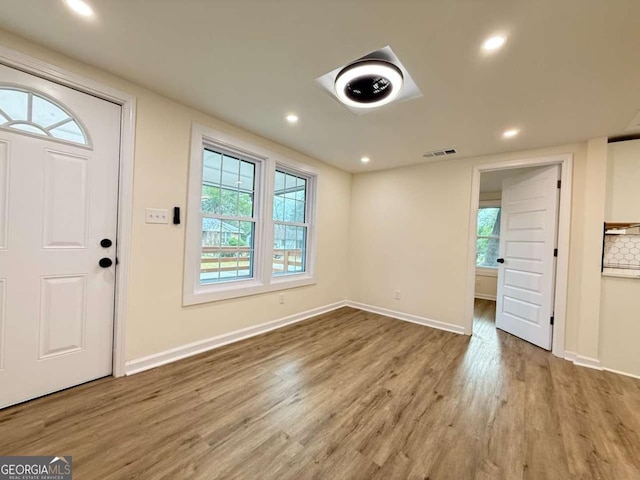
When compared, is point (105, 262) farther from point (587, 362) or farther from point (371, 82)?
point (587, 362)

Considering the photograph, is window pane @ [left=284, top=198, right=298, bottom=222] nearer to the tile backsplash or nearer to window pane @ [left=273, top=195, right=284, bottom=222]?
window pane @ [left=273, top=195, right=284, bottom=222]

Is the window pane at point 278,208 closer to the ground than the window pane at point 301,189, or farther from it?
closer to the ground

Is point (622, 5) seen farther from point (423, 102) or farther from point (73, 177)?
point (73, 177)

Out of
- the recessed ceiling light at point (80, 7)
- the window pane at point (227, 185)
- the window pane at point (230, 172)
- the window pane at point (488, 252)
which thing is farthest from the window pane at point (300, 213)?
the window pane at point (488, 252)

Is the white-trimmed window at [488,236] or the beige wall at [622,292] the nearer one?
the beige wall at [622,292]

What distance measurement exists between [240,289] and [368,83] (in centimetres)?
242

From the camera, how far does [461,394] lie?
2.08 m

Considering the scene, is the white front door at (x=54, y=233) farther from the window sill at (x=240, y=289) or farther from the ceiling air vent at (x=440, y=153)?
the ceiling air vent at (x=440, y=153)

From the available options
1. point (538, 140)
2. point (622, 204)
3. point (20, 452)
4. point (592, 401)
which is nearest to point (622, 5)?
point (538, 140)

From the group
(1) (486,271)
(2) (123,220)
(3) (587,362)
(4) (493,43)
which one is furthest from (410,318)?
(2) (123,220)

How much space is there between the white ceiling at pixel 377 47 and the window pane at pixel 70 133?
48 centimetres

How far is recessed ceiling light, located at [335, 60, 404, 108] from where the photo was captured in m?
1.78

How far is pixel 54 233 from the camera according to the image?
1828 millimetres

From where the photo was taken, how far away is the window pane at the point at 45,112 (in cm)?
174
